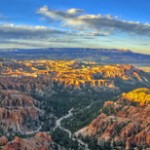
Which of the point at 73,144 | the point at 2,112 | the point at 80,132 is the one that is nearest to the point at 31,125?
the point at 2,112

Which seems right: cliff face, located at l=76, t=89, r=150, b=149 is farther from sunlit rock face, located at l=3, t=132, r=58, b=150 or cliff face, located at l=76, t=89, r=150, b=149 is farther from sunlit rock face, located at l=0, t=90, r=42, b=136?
sunlit rock face, located at l=3, t=132, r=58, b=150

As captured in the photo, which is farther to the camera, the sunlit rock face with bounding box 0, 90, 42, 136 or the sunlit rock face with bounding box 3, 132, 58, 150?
the sunlit rock face with bounding box 0, 90, 42, 136

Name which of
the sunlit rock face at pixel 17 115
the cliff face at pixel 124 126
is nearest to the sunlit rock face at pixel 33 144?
the cliff face at pixel 124 126

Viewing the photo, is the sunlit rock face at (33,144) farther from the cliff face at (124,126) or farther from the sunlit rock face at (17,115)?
the sunlit rock face at (17,115)

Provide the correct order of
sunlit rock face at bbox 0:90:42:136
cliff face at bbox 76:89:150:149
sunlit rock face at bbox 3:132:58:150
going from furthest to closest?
sunlit rock face at bbox 0:90:42:136
cliff face at bbox 76:89:150:149
sunlit rock face at bbox 3:132:58:150

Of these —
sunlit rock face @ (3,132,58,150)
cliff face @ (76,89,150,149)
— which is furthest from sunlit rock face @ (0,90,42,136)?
sunlit rock face @ (3,132,58,150)

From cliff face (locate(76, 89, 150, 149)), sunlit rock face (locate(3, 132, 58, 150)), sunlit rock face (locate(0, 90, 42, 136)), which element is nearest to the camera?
sunlit rock face (locate(3, 132, 58, 150))

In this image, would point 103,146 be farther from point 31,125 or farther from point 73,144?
point 31,125

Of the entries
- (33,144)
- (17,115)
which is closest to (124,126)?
(33,144)
